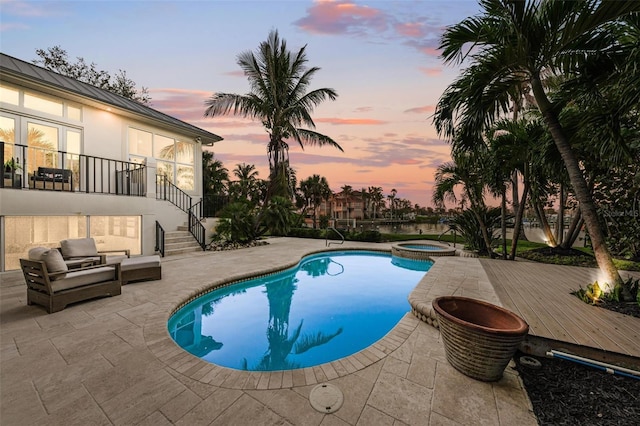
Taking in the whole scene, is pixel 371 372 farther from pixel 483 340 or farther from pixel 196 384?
pixel 196 384

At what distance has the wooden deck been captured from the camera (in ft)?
8.65

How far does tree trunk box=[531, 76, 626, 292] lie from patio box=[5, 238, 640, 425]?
3.75 ft

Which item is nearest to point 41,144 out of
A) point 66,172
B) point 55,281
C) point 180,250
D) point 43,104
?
point 43,104

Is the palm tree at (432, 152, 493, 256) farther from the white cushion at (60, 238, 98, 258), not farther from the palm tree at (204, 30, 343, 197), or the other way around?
the white cushion at (60, 238, 98, 258)

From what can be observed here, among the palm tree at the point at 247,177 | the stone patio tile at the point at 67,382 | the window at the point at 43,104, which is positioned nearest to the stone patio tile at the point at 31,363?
the stone patio tile at the point at 67,382

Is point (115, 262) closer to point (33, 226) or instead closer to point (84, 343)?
point (84, 343)

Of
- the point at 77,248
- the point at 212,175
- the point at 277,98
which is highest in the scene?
the point at 277,98

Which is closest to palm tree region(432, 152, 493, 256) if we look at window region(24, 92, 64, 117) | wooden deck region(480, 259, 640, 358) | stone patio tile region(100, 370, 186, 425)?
wooden deck region(480, 259, 640, 358)

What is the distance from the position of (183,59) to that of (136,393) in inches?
539

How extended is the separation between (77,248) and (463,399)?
26.9 ft

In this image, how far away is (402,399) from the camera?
6.72ft

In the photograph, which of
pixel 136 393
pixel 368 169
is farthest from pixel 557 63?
pixel 368 169

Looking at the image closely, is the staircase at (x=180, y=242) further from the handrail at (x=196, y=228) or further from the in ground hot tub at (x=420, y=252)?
the in ground hot tub at (x=420, y=252)

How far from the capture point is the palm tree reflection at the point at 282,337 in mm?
3332
